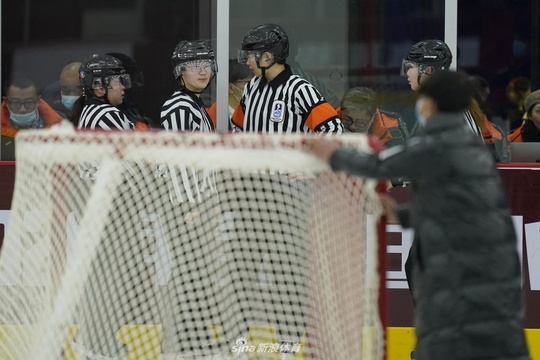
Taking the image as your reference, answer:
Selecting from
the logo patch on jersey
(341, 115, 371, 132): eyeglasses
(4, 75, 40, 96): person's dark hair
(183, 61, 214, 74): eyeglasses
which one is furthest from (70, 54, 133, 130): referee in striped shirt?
(341, 115, 371, 132): eyeglasses

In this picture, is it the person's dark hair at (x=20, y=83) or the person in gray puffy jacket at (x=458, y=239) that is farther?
the person's dark hair at (x=20, y=83)

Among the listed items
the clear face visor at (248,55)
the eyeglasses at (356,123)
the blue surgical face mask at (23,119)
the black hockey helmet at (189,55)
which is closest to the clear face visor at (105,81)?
the black hockey helmet at (189,55)

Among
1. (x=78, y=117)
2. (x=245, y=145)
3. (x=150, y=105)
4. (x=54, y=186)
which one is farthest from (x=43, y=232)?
(x=150, y=105)

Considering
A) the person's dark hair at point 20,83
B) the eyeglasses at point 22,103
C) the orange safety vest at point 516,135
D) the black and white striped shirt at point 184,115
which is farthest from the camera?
the person's dark hair at point 20,83

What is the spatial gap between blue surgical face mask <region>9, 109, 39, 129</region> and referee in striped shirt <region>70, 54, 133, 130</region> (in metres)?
0.93

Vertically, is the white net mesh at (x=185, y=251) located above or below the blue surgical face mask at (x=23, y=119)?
below

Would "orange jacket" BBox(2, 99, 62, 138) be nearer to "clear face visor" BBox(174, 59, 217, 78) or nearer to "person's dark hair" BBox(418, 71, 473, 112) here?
"clear face visor" BBox(174, 59, 217, 78)

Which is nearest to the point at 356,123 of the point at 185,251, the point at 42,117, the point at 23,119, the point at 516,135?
the point at 516,135

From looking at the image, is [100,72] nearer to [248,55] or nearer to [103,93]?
[103,93]

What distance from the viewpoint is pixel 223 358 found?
5859mm

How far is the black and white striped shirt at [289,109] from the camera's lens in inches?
262

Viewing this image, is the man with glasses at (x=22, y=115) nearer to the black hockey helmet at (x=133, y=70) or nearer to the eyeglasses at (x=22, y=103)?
the eyeglasses at (x=22, y=103)

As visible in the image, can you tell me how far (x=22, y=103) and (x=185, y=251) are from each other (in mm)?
2484

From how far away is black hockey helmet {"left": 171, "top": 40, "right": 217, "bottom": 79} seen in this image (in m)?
6.81
